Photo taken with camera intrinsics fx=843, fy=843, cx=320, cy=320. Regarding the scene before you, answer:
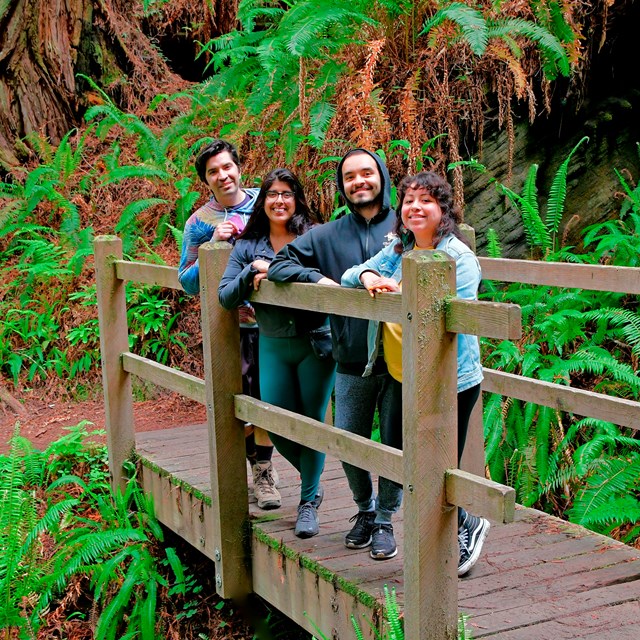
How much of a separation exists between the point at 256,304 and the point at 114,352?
2.00m

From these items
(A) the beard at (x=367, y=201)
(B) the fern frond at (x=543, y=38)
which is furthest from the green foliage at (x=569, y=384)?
(A) the beard at (x=367, y=201)

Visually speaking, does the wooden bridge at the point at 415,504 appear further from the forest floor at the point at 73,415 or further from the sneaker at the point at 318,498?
the forest floor at the point at 73,415

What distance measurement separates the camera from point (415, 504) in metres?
2.94

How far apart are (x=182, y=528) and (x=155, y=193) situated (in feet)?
18.1

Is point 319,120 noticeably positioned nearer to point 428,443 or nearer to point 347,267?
point 347,267

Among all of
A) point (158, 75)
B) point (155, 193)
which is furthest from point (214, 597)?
point (158, 75)

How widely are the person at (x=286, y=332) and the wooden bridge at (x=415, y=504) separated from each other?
0.12 meters

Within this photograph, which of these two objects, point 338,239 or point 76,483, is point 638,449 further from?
point 76,483

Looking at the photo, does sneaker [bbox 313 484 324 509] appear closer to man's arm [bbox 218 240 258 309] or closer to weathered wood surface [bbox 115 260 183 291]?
man's arm [bbox 218 240 258 309]

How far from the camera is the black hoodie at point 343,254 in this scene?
3.68 metres

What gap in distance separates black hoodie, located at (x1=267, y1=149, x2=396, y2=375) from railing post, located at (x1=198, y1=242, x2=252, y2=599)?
594 mm

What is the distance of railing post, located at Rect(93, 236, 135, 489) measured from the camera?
18.7 ft

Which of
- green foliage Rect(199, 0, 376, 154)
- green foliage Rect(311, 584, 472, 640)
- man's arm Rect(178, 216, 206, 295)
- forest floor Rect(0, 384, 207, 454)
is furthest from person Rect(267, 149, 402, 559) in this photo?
forest floor Rect(0, 384, 207, 454)

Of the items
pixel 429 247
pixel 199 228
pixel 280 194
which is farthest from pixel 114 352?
pixel 429 247
